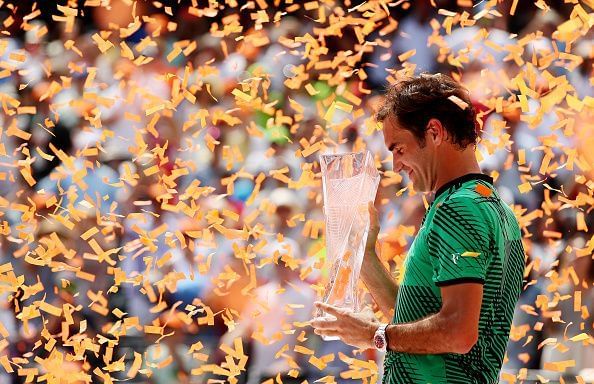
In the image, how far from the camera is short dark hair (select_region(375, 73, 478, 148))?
162cm

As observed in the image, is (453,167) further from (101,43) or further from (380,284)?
(101,43)

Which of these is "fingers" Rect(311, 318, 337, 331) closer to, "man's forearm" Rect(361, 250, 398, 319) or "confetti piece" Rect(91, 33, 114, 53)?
"man's forearm" Rect(361, 250, 398, 319)

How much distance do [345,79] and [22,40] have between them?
1.30 metres

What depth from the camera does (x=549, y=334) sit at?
11.1ft

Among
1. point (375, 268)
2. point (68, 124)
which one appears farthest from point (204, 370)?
point (375, 268)

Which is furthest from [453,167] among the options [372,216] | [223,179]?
[223,179]

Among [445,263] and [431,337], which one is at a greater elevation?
[445,263]

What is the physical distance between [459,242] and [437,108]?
0.91 feet

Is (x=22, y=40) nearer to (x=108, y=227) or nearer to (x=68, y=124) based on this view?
(x=68, y=124)

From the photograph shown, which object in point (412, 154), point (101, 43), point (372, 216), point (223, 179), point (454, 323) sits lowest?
point (223, 179)

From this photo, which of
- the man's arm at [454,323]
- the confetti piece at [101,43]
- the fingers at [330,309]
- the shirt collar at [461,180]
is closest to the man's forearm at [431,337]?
the man's arm at [454,323]

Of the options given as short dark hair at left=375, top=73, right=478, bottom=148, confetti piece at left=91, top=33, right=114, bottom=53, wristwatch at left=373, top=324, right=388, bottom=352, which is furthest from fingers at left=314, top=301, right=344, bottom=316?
confetti piece at left=91, top=33, right=114, bottom=53

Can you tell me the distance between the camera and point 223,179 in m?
3.40

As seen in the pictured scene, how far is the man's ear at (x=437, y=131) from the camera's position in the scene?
1.62 m
